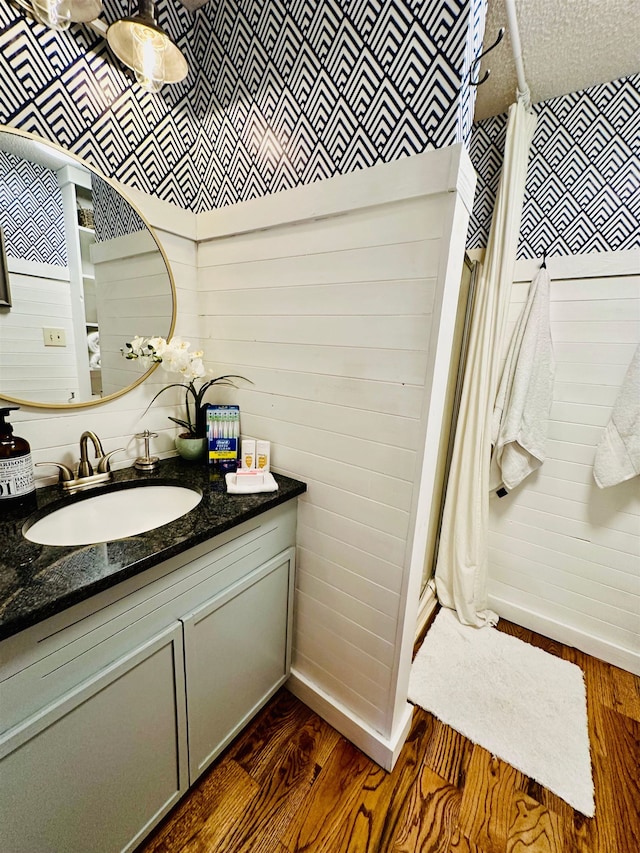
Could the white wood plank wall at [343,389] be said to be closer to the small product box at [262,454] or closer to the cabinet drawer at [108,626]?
the small product box at [262,454]

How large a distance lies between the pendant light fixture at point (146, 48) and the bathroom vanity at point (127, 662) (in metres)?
1.23

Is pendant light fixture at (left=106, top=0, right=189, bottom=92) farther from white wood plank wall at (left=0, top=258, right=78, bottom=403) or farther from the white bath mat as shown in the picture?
the white bath mat

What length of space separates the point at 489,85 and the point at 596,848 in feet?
8.92

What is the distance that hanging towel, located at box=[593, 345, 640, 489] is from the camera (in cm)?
146

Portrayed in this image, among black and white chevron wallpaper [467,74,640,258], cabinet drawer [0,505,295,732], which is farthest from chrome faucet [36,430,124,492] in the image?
black and white chevron wallpaper [467,74,640,258]

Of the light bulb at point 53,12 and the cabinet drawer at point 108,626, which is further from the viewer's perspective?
the light bulb at point 53,12

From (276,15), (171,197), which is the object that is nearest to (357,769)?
(171,197)

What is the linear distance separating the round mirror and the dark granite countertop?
1.16ft

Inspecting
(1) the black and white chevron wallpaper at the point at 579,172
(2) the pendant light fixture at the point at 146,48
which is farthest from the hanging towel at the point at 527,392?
(2) the pendant light fixture at the point at 146,48

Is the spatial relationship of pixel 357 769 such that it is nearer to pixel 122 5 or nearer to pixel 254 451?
pixel 254 451

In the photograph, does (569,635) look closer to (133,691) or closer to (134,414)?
(133,691)

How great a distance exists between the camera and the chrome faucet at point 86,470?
1.07 meters

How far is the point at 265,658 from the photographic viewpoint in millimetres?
1241

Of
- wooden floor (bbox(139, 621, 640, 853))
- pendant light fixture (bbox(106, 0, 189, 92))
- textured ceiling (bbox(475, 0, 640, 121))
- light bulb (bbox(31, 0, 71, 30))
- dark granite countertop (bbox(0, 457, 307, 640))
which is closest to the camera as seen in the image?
dark granite countertop (bbox(0, 457, 307, 640))
